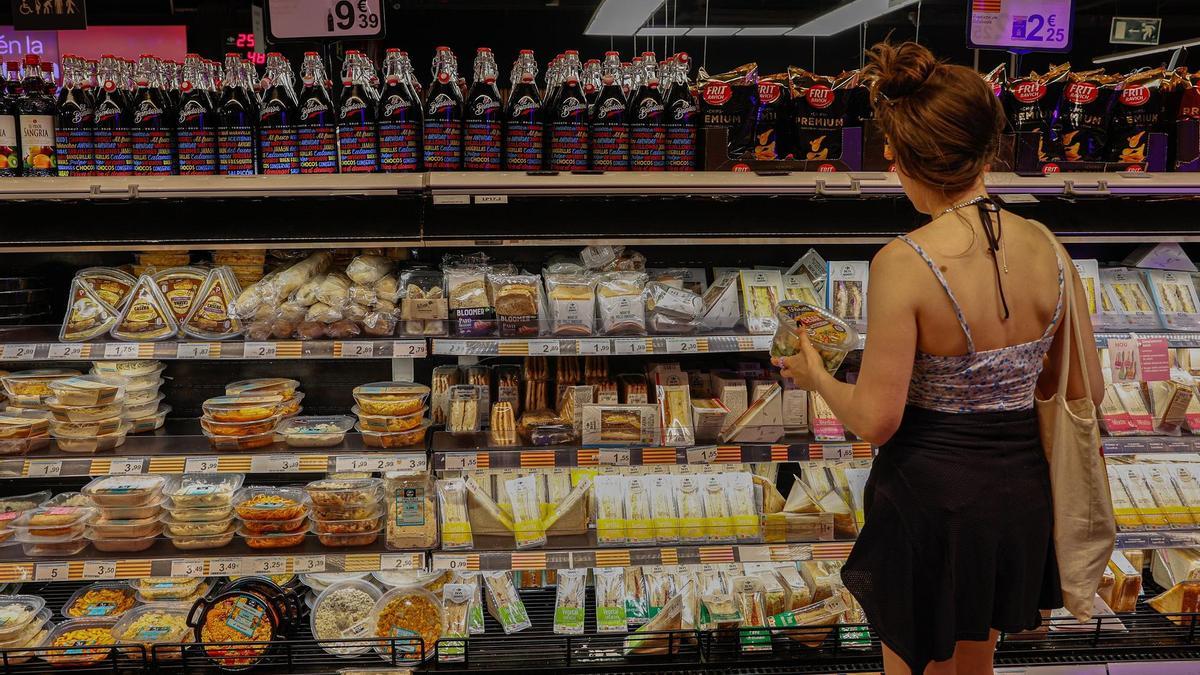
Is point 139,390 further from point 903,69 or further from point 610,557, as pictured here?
point 903,69

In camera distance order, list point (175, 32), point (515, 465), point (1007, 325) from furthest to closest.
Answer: point (175, 32) → point (515, 465) → point (1007, 325)

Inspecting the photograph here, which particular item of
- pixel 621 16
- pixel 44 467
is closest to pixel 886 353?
pixel 44 467

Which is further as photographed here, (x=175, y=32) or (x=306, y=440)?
(x=175, y=32)

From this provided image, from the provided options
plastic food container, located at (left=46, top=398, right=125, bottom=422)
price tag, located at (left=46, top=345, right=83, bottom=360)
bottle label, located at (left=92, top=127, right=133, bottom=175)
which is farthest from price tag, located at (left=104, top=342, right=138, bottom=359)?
bottle label, located at (left=92, top=127, right=133, bottom=175)

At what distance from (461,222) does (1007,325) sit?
5.39 ft

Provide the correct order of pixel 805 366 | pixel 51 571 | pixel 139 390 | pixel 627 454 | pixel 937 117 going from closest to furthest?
pixel 937 117 → pixel 805 366 → pixel 51 571 → pixel 627 454 → pixel 139 390

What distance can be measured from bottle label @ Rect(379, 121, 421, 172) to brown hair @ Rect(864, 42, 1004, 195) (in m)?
1.48

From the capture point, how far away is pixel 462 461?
2.72m

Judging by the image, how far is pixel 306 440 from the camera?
2855mm

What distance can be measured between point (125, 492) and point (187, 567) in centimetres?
33

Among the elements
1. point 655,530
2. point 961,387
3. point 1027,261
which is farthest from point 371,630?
point 1027,261

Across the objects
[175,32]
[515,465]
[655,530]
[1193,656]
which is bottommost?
[1193,656]

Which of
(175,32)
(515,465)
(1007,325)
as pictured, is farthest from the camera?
(175,32)

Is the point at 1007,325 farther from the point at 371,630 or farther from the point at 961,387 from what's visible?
the point at 371,630
